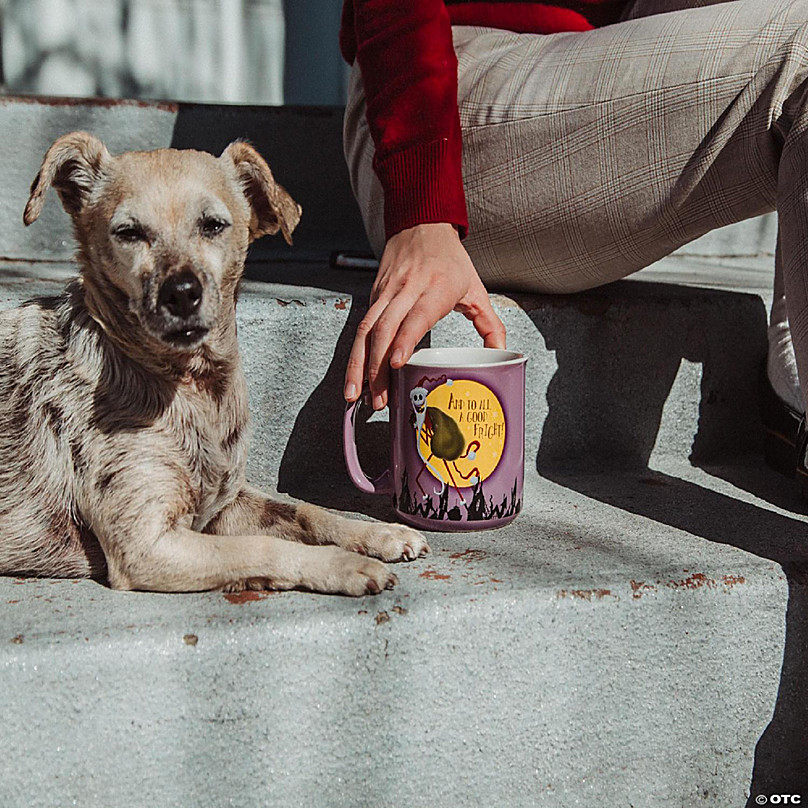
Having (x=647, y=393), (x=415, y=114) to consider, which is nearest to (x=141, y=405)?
(x=415, y=114)

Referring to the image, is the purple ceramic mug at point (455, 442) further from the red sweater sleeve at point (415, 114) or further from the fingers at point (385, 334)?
the red sweater sleeve at point (415, 114)

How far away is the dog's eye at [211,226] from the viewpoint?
1.51 meters

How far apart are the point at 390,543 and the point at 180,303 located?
1.68 feet

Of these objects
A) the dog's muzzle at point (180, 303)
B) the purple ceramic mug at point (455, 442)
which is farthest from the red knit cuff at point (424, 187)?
the dog's muzzle at point (180, 303)

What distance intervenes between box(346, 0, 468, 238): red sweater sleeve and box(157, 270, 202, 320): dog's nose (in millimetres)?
469

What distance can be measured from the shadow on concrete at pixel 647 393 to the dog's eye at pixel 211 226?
2.49 feet

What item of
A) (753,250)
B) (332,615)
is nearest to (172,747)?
(332,615)

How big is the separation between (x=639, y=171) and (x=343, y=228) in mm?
1374

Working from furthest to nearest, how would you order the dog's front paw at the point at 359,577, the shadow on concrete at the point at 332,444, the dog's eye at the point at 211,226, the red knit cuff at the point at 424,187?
1. the shadow on concrete at the point at 332,444
2. the red knit cuff at the point at 424,187
3. the dog's eye at the point at 211,226
4. the dog's front paw at the point at 359,577

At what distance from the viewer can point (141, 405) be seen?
1512 millimetres

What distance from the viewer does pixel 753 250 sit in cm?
326

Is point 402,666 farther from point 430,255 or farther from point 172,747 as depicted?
point 430,255

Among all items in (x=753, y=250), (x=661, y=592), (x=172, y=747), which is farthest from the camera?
(x=753, y=250)

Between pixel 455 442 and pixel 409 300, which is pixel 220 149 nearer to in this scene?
pixel 409 300
